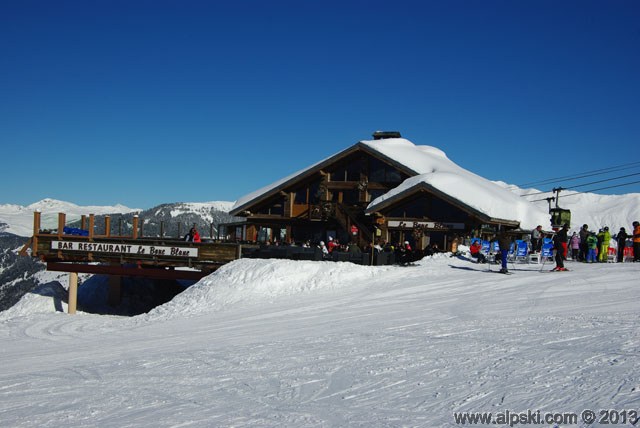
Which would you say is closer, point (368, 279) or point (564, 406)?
point (564, 406)

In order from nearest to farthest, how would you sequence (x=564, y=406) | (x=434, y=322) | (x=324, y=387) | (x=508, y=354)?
(x=564, y=406), (x=324, y=387), (x=508, y=354), (x=434, y=322)

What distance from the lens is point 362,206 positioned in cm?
2938

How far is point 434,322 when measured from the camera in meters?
10.9

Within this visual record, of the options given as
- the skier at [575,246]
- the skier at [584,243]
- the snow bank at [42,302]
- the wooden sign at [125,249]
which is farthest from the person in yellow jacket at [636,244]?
the snow bank at [42,302]

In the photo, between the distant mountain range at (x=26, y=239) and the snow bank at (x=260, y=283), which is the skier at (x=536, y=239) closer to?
the snow bank at (x=260, y=283)

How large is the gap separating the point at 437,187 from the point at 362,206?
545cm

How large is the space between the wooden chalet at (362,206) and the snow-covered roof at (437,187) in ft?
0.24

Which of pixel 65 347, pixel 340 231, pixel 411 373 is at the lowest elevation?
pixel 65 347

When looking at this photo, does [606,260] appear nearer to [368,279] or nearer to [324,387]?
[368,279]

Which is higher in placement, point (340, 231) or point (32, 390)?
point (340, 231)

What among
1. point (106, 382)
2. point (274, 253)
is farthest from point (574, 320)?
point (274, 253)

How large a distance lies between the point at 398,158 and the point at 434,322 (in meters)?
18.6

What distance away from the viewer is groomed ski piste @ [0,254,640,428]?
6004 millimetres

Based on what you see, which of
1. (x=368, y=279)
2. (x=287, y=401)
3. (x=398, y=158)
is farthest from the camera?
(x=398, y=158)
